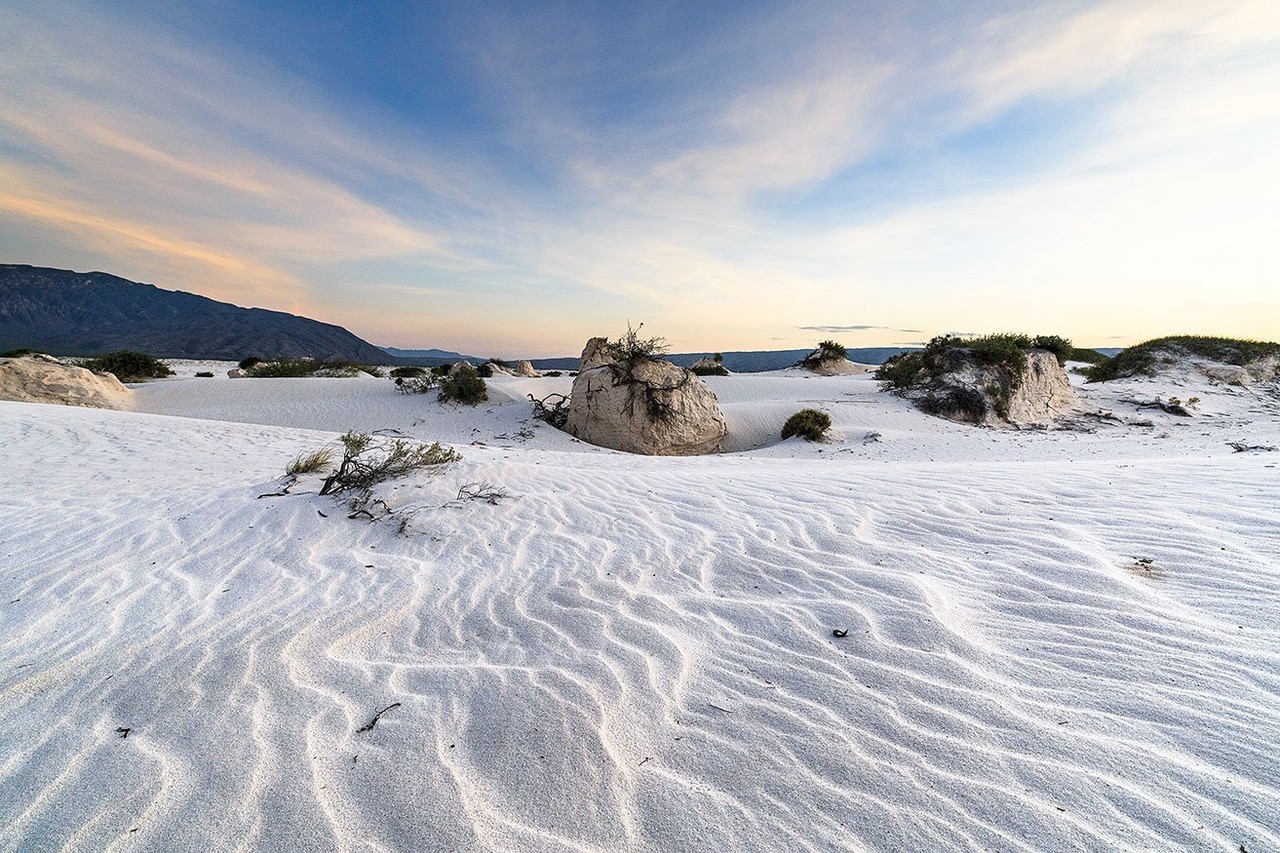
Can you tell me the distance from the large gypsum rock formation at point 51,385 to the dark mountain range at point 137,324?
2489 inches

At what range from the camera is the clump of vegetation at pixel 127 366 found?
1881 cm

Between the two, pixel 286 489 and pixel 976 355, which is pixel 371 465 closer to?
pixel 286 489

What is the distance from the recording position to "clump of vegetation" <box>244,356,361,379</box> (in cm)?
2055

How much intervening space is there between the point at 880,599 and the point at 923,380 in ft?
44.4

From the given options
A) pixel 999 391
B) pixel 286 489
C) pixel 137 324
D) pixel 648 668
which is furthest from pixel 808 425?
pixel 137 324

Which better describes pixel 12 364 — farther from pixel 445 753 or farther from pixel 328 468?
pixel 445 753

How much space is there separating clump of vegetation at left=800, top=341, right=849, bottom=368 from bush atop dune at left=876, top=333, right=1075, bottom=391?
9.04 meters

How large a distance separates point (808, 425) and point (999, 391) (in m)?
5.63

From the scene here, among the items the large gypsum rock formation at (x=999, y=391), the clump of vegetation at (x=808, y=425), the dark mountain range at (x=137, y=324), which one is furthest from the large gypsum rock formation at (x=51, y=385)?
the dark mountain range at (x=137, y=324)

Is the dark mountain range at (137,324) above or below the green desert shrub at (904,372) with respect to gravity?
above

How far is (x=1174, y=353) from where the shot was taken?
16.1m

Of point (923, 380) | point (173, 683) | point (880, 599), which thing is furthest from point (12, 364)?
point (923, 380)

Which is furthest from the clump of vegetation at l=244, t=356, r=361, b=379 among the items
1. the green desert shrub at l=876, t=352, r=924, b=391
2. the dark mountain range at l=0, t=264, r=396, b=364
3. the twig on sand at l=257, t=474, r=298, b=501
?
the dark mountain range at l=0, t=264, r=396, b=364

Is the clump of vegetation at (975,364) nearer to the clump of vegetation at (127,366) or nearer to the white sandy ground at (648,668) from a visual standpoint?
the white sandy ground at (648,668)
